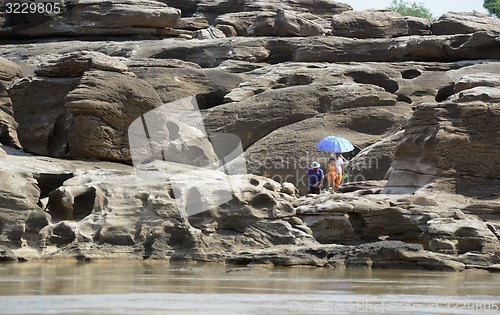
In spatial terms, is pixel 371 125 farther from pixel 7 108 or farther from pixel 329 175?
pixel 7 108

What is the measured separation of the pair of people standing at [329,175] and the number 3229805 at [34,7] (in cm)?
1494

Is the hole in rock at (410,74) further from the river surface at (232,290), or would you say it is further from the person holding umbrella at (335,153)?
the river surface at (232,290)

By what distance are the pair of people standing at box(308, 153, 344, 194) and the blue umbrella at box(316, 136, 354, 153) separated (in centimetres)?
21

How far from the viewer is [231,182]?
18.2 m

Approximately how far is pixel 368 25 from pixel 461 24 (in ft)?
9.81

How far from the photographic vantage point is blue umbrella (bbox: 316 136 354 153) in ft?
78.2

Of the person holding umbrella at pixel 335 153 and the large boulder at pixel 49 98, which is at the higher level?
the large boulder at pixel 49 98

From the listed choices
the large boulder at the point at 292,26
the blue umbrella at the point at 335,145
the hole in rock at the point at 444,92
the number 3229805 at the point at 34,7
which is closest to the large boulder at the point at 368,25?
the large boulder at the point at 292,26

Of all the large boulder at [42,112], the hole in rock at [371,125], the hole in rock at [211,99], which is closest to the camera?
the large boulder at [42,112]

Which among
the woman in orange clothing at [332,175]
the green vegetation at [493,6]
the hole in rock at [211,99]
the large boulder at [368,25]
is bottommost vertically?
the green vegetation at [493,6]

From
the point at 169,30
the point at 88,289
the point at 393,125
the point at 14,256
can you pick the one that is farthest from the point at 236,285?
the point at 169,30

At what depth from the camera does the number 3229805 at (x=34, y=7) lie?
3528cm

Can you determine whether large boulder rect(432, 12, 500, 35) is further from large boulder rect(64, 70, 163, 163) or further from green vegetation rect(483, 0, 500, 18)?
green vegetation rect(483, 0, 500, 18)

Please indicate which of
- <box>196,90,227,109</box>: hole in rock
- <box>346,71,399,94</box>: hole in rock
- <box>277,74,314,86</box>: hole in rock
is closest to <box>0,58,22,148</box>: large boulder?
<box>196,90,227,109</box>: hole in rock
